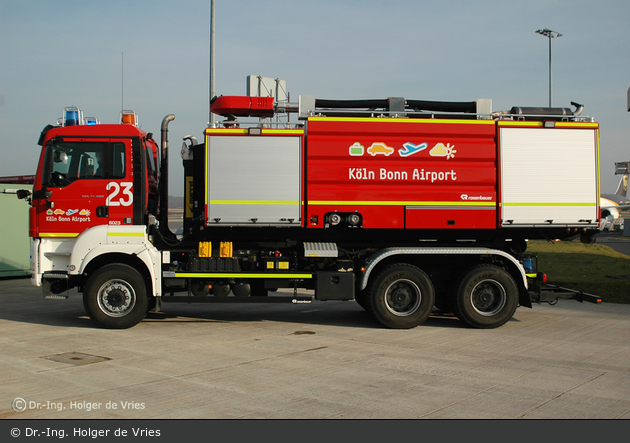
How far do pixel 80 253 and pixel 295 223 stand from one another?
3.42 metres

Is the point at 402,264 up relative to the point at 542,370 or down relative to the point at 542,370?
up

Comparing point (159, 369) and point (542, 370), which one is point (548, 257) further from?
point (159, 369)

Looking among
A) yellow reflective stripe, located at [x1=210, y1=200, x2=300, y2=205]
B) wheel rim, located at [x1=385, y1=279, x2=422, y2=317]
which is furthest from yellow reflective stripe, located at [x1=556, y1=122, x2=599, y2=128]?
yellow reflective stripe, located at [x1=210, y1=200, x2=300, y2=205]

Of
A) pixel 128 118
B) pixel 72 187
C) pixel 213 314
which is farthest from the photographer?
pixel 213 314

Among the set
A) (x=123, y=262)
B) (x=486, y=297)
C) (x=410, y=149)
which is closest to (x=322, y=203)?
(x=410, y=149)

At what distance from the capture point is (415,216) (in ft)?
29.0

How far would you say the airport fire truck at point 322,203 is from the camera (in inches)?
343

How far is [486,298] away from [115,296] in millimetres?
6038

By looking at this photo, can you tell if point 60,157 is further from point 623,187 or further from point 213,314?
point 623,187

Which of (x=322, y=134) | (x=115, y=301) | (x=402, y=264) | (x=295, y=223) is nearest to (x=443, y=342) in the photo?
(x=402, y=264)

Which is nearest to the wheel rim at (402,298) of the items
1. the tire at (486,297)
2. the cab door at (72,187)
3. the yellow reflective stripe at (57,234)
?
the tire at (486,297)

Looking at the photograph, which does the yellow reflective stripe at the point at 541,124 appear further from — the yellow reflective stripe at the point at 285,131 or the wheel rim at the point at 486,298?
the yellow reflective stripe at the point at 285,131

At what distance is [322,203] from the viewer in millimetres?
8734

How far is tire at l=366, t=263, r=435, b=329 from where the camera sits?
8.82 metres
